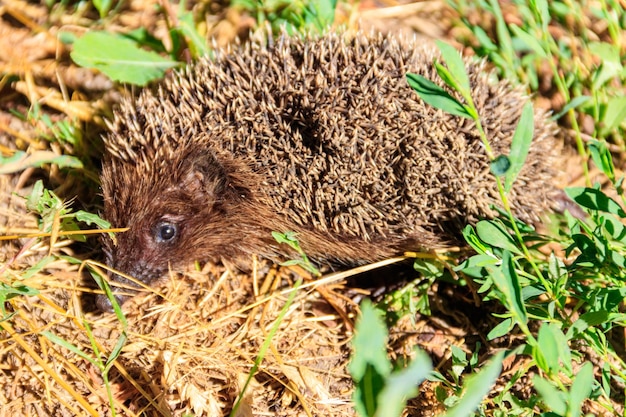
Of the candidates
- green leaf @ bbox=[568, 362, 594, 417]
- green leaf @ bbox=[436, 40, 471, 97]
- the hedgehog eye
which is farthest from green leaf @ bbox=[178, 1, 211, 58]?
green leaf @ bbox=[568, 362, 594, 417]

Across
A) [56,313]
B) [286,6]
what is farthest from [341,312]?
[286,6]

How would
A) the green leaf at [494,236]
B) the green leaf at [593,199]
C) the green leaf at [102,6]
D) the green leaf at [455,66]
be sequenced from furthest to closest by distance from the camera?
the green leaf at [102,6]
the green leaf at [593,199]
the green leaf at [494,236]
the green leaf at [455,66]

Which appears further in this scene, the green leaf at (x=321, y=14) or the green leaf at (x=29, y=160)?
the green leaf at (x=321, y=14)

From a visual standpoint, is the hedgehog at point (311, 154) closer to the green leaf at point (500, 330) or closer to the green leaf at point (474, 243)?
the green leaf at point (474, 243)

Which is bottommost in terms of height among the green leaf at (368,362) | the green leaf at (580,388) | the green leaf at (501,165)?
the green leaf at (580,388)

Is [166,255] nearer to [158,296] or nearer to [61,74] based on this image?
[158,296]

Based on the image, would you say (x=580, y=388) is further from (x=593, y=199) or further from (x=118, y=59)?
(x=118, y=59)

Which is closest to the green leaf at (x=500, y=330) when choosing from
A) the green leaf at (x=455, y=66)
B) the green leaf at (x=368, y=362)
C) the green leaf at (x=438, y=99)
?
the green leaf at (x=438, y=99)
